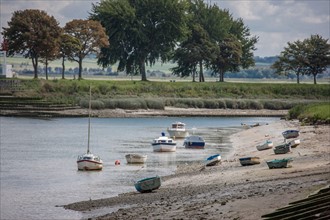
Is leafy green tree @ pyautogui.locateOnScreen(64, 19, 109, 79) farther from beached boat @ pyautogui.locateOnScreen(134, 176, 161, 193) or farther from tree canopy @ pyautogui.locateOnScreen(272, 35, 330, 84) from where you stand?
beached boat @ pyautogui.locateOnScreen(134, 176, 161, 193)

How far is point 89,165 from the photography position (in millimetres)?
56406

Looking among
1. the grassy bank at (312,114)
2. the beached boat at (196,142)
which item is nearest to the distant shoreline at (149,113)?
the grassy bank at (312,114)

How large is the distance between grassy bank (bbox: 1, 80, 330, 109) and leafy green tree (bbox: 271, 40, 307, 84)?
4715 millimetres

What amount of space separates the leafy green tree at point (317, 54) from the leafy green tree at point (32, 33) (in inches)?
1981

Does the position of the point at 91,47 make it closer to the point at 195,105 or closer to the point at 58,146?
the point at 195,105

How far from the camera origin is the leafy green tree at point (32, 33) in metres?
148

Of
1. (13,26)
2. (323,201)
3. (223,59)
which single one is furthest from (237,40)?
(323,201)

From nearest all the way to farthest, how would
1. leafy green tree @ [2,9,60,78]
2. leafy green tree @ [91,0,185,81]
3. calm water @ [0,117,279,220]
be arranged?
calm water @ [0,117,279,220] < leafy green tree @ [2,9,60,78] < leafy green tree @ [91,0,185,81]

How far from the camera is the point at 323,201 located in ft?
76.9

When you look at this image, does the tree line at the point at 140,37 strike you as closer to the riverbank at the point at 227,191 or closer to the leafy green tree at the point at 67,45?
the leafy green tree at the point at 67,45

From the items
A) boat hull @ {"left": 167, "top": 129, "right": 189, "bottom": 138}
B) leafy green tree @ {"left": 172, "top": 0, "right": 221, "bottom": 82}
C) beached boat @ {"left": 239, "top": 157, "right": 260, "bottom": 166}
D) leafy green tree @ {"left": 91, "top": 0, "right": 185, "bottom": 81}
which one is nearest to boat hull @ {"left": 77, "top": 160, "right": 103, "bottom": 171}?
beached boat @ {"left": 239, "top": 157, "right": 260, "bottom": 166}

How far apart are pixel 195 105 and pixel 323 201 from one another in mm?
126728

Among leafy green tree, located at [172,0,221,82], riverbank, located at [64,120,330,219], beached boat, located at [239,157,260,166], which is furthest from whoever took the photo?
leafy green tree, located at [172,0,221,82]

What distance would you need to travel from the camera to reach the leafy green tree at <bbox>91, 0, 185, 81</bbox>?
16162 cm
